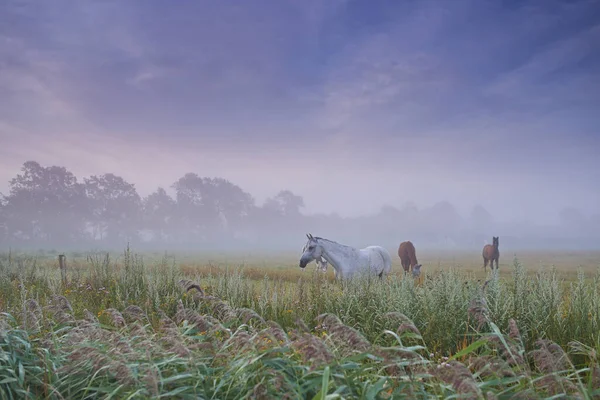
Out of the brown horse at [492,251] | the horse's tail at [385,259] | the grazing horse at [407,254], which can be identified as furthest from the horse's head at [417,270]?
the brown horse at [492,251]

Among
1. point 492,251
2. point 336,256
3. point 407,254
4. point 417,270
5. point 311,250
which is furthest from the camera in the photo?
point 492,251

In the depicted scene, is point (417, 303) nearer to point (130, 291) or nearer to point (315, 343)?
point (315, 343)

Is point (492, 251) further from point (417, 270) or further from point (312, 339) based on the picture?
point (312, 339)

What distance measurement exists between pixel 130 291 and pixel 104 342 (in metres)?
5.85

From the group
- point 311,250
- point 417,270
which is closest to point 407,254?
point 417,270

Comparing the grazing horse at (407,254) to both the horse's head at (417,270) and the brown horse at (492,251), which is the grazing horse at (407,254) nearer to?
the horse's head at (417,270)

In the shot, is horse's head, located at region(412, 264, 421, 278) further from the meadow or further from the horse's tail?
the meadow

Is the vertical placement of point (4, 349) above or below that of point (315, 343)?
below

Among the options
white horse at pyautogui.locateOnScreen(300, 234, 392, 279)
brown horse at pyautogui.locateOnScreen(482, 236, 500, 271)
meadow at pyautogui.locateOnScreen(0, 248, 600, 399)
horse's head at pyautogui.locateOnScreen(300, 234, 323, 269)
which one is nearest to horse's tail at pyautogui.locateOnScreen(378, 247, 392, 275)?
white horse at pyautogui.locateOnScreen(300, 234, 392, 279)

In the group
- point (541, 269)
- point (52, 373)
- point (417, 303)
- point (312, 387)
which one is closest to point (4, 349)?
point (52, 373)

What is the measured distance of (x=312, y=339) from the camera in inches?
118

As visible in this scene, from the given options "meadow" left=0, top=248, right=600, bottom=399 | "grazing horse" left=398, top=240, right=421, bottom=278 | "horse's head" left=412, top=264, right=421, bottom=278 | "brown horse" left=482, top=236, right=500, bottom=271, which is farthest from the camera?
"brown horse" left=482, top=236, right=500, bottom=271

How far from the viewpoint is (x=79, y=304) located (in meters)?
9.05

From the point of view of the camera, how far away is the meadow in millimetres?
3242
